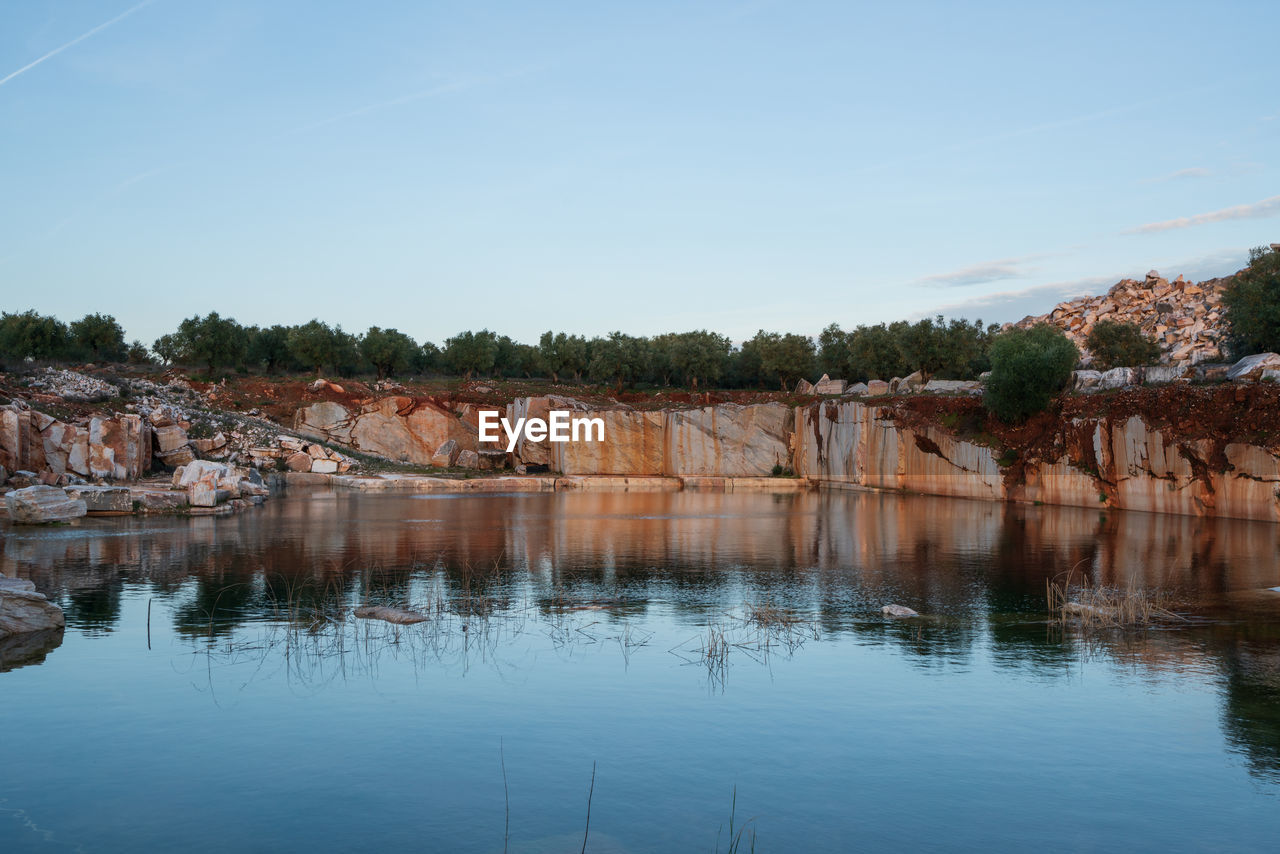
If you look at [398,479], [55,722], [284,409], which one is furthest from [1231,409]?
[284,409]

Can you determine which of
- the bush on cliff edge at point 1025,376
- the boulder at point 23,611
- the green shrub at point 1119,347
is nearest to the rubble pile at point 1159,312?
the green shrub at point 1119,347

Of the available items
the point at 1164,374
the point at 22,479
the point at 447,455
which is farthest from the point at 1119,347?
the point at 22,479

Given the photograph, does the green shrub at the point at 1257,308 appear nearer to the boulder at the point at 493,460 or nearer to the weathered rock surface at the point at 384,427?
the boulder at the point at 493,460

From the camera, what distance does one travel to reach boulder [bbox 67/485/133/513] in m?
39.6

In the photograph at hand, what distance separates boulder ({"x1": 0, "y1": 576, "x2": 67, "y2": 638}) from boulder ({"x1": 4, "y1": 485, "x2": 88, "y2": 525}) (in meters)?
19.7

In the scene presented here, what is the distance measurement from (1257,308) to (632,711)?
52394mm

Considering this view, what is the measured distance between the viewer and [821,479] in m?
74.0

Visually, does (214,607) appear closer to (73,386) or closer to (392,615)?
(392,615)

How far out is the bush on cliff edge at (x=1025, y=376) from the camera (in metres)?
52.2

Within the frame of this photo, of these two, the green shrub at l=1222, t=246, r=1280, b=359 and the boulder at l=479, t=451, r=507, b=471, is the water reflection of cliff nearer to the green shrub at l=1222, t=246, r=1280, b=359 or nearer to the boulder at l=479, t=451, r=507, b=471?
the green shrub at l=1222, t=246, r=1280, b=359

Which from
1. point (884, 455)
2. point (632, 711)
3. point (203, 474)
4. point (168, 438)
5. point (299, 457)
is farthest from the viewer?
point (299, 457)

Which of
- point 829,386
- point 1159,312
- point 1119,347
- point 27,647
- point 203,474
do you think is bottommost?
point 27,647

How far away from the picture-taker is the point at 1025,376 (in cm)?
5241

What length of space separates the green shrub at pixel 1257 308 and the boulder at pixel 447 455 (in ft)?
179
